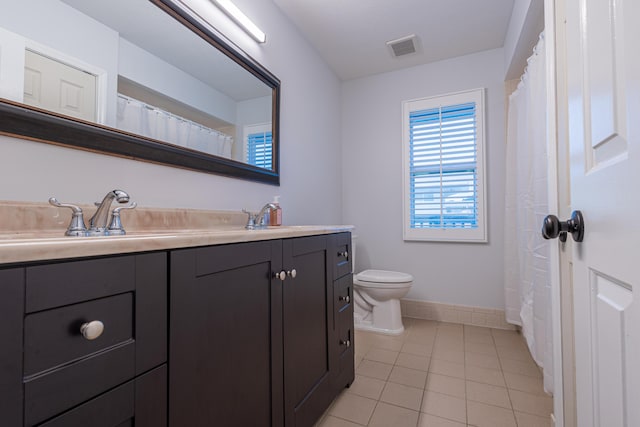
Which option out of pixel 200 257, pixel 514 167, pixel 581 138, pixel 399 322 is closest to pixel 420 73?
pixel 514 167

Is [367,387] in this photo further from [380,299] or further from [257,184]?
[257,184]

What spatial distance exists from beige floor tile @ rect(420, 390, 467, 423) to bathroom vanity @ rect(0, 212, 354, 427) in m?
0.63

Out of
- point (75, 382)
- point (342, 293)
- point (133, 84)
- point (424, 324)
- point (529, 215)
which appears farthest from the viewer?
point (424, 324)

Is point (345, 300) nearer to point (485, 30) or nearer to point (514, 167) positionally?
point (514, 167)

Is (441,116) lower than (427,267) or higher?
higher

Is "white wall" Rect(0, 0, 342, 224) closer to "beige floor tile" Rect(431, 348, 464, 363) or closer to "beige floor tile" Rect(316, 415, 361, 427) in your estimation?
"beige floor tile" Rect(316, 415, 361, 427)

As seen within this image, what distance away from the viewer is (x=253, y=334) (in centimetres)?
91

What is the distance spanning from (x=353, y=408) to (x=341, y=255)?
2.41 ft

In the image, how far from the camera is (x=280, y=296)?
1.04 metres

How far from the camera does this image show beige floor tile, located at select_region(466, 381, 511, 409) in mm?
1507

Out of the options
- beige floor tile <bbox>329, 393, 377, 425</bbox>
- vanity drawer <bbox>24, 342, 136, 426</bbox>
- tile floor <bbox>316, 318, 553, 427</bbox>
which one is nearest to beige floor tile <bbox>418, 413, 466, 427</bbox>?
tile floor <bbox>316, 318, 553, 427</bbox>

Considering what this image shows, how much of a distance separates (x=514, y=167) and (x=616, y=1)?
2.08 metres

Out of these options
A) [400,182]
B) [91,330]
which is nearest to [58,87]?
[91,330]

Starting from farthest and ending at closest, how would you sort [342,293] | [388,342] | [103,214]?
[388,342] → [342,293] → [103,214]
